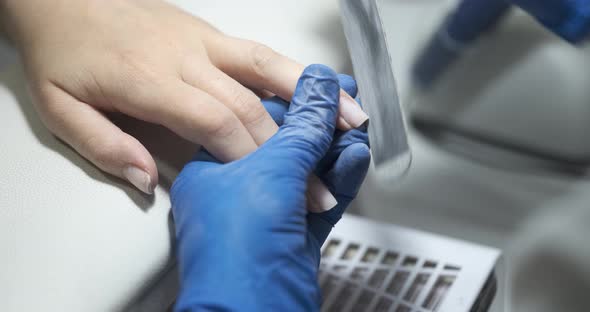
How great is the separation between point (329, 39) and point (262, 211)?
1.06 feet

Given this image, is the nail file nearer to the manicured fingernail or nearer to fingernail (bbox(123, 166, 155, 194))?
the manicured fingernail

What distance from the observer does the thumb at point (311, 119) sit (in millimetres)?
500

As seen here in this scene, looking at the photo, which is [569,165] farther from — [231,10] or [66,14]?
[66,14]

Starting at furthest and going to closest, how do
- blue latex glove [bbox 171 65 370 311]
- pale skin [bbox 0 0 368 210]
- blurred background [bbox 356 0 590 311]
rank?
blurred background [bbox 356 0 590 311]
pale skin [bbox 0 0 368 210]
blue latex glove [bbox 171 65 370 311]

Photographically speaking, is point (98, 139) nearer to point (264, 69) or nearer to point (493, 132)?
point (264, 69)

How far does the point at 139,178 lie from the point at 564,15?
60cm

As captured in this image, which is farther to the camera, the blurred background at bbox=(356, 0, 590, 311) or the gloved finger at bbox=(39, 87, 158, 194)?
the blurred background at bbox=(356, 0, 590, 311)

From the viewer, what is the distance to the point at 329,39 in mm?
696

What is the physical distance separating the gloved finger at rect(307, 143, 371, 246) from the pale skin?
3 centimetres

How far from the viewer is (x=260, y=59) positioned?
1.93ft

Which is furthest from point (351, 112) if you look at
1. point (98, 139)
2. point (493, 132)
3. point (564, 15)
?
point (493, 132)

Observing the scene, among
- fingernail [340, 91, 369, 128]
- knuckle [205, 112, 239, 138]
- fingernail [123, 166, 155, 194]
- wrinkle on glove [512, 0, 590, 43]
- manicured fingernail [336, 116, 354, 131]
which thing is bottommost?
fingernail [123, 166, 155, 194]

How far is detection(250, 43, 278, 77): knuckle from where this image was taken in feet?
1.92

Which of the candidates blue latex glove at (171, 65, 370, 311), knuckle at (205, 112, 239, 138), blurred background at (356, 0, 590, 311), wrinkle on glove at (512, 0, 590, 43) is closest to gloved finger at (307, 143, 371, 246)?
blue latex glove at (171, 65, 370, 311)
